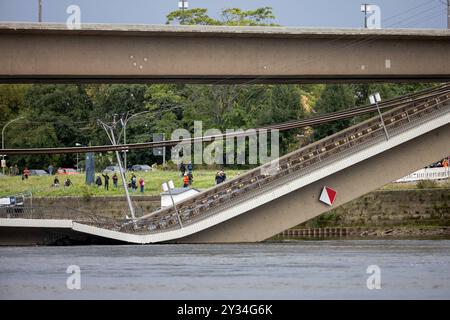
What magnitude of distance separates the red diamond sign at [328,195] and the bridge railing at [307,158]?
1.39 metres

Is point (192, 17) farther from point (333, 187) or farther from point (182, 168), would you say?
point (333, 187)

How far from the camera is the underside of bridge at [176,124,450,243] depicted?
200ft

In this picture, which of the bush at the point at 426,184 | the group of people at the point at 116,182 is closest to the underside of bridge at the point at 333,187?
the bush at the point at 426,184

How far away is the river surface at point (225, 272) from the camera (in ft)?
128

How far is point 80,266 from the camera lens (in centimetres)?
4716

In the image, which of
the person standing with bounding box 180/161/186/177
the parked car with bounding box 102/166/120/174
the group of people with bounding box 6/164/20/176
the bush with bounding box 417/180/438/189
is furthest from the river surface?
the group of people with bounding box 6/164/20/176

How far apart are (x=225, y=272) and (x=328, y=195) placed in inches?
682

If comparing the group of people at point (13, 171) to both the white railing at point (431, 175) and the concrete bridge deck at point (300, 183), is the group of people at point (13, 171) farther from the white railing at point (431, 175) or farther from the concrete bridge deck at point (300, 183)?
the concrete bridge deck at point (300, 183)

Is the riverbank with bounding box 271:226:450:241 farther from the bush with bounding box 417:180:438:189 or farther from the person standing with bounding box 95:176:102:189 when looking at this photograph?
the person standing with bounding box 95:176:102:189

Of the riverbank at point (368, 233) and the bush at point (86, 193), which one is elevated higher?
the bush at point (86, 193)

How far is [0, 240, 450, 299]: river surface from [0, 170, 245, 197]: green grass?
90.2ft

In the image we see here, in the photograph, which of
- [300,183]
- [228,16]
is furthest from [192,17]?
[300,183]

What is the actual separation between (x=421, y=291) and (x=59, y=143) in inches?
2663
